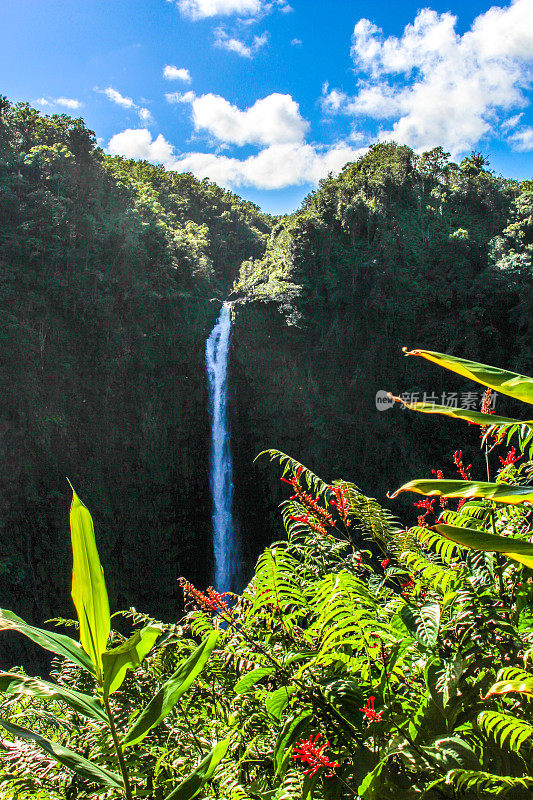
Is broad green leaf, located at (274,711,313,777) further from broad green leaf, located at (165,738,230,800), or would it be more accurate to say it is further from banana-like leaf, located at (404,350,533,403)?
banana-like leaf, located at (404,350,533,403)

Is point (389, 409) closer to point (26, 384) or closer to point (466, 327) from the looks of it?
point (466, 327)

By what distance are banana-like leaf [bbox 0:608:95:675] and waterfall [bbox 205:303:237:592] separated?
13.8 m

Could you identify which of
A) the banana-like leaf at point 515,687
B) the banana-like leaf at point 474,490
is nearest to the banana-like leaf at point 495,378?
the banana-like leaf at point 474,490

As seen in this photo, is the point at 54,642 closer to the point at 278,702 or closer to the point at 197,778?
the point at 197,778

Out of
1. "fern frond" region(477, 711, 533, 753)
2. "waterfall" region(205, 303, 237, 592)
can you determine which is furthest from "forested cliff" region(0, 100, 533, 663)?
"fern frond" region(477, 711, 533, 753)

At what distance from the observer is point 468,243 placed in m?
16.8

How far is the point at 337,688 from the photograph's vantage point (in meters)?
0.92

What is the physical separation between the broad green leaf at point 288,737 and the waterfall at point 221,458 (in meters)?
13.5

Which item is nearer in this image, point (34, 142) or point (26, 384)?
point (26, 384)

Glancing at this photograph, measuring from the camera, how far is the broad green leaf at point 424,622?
90 centimetres

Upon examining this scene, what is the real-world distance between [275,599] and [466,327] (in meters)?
17.1

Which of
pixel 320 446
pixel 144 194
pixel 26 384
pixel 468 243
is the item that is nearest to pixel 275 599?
pixel 26 384

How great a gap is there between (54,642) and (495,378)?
0.92 m

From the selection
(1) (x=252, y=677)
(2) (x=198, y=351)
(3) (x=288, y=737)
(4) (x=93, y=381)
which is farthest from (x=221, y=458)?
(3) (x=288, y=737)
